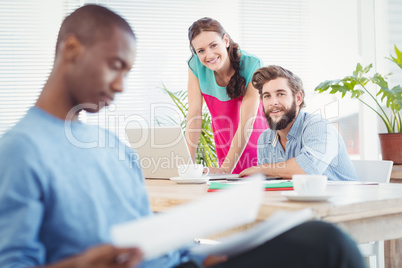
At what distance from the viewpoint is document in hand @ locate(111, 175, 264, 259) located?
65 cm

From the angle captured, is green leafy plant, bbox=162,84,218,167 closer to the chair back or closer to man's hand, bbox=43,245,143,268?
the chair back

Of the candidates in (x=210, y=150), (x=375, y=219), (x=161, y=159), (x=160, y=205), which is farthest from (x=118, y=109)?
(x=375, y=219)

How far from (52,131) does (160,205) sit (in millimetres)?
683

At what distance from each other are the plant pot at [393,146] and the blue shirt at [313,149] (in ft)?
3.48

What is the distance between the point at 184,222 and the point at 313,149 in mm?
1786

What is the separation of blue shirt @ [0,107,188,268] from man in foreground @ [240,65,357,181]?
4.15ft

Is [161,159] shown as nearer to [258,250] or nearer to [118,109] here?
[258,250]

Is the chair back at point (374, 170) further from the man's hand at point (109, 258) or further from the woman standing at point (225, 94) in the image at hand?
the man's hand at point (109, 258)

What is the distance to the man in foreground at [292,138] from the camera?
2.30m

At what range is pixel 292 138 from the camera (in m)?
2.57

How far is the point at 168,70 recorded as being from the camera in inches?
173

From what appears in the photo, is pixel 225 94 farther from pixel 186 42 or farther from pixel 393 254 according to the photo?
pixel 186 42

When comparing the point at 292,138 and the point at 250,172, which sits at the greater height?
the point at 292,138

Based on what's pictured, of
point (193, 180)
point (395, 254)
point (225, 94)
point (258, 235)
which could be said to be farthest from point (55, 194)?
point (395, 254)
